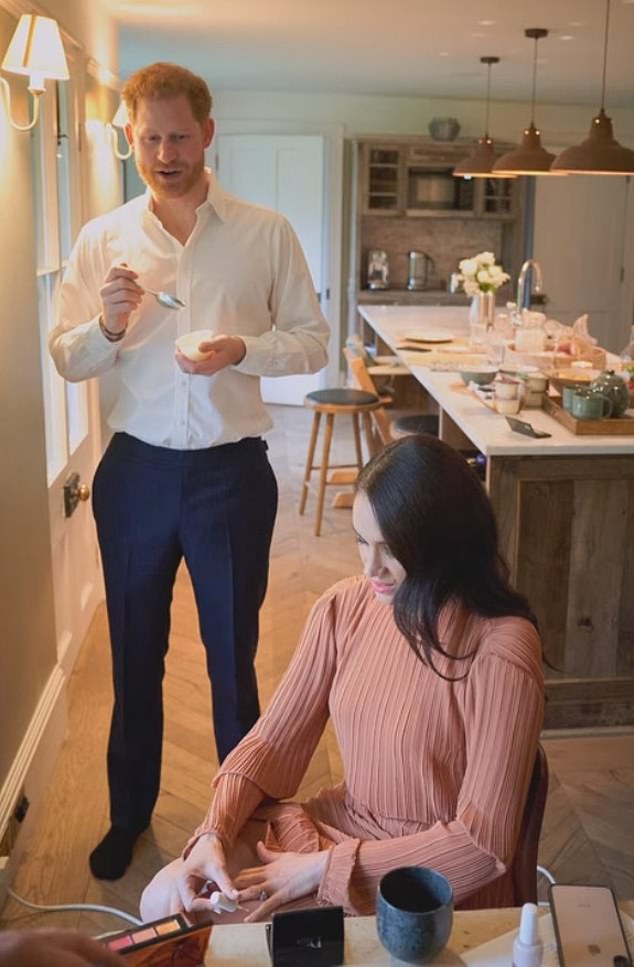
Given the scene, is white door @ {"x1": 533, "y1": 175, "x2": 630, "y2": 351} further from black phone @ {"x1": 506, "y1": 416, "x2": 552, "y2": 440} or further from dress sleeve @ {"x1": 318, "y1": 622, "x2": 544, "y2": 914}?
dress sleeve @ {"x1": 318, "y1": 622, "x2": 544, "y2": 914}

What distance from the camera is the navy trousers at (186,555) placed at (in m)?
2.20

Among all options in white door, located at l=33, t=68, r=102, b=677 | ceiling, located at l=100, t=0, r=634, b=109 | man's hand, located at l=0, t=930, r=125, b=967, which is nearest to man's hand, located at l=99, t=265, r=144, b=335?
white door, located at l=33, t=68, r=102, b=677

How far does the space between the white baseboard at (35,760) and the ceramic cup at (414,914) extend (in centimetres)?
136

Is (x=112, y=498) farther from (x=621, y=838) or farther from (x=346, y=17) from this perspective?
(x=346, y=17)

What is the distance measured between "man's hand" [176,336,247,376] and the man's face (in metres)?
0.32

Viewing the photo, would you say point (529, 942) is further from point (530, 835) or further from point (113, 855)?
point (113, 855)

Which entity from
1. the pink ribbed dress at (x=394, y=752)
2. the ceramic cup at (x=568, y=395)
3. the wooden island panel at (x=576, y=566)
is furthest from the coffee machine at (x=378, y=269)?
the pink ribbed dress at (x=394, y=752)

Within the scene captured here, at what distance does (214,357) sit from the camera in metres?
2.09

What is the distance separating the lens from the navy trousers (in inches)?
86.6

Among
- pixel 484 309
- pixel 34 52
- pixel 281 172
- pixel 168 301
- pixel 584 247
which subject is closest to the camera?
pixel 168 301

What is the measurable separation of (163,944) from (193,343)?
128 cm

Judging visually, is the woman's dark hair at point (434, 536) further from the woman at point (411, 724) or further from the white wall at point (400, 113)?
the white wall at point (400, 113)

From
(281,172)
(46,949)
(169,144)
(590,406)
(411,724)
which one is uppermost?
(281,172)

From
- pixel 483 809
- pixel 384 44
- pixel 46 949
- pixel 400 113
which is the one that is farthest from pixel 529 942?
pixel 400 113
